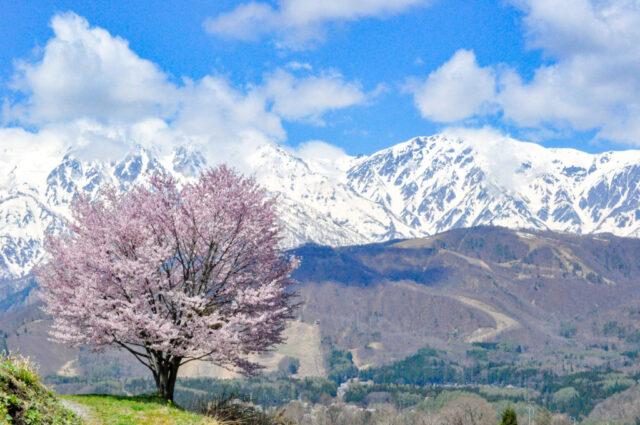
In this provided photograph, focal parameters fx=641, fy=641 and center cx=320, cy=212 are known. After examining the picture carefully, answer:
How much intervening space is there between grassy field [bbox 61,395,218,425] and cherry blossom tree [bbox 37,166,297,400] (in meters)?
2.59

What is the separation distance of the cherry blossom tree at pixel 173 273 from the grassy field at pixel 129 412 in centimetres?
259

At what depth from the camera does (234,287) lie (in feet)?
109

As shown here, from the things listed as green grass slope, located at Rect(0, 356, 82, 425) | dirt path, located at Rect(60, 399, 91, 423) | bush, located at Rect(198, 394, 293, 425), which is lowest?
bush, located at Rect(198, 394, 293, 425)

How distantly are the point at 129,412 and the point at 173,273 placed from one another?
8.03 metres

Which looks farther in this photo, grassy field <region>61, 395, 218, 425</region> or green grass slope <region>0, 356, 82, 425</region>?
grassy field <region>61, 395, 218, 425</region>

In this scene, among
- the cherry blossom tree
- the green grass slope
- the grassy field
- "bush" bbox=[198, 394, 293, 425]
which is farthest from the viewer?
the cherry blossom tree

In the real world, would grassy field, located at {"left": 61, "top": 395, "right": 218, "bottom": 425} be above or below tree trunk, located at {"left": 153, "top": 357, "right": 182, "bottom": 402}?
below

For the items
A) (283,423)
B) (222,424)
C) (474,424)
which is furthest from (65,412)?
(474,424)

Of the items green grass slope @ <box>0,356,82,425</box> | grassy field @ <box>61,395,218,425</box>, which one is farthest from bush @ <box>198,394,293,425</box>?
green grass slope @ <box>0,356,82,425</box>

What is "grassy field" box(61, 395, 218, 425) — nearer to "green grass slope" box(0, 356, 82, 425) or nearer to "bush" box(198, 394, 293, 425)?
"bush" box(198, 394, 293, 425)

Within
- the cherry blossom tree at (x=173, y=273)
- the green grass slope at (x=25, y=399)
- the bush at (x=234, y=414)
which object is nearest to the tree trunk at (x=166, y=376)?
the cherry blossom tree at (x=173, y=273)

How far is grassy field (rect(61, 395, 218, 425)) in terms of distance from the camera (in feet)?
83.8

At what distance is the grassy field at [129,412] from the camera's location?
1006 inches

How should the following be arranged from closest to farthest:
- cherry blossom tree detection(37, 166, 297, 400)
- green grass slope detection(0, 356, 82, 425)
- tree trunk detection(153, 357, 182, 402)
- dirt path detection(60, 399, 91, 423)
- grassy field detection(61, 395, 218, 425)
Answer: green grass slope detection(0, 356, 82, 425) → dirt path detection(60, 399, 91, 423) → grassy field detection(61, 395, 218, 425) → cherry blossom tree detection(37, 166, 297, 400) → tree trunk detection(153, 357, 182, 402)
